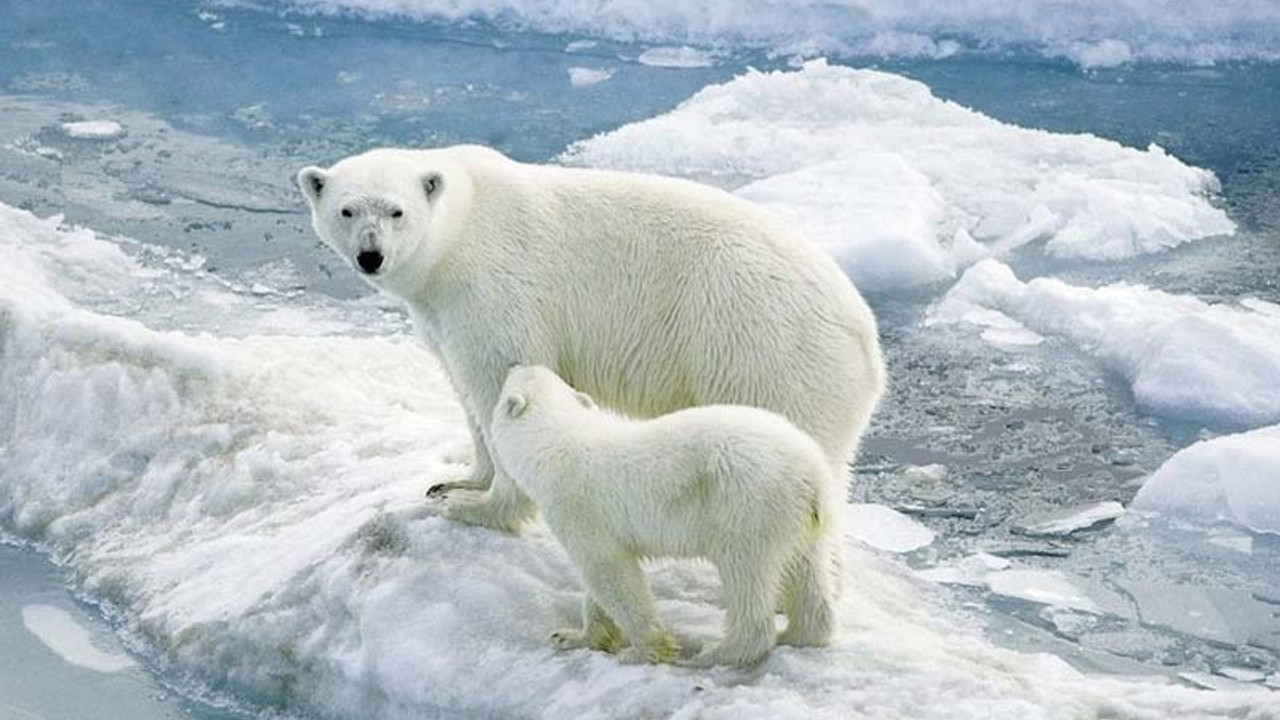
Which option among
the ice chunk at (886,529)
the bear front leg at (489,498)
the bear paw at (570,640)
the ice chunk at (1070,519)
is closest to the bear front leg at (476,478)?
the bear front leg at (489,498)

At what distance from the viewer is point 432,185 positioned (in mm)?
4586

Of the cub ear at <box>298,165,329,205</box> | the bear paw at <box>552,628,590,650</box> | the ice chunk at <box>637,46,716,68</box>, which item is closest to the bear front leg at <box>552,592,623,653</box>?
the bear paw at <box>552,628,590,650</box>

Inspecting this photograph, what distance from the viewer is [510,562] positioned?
482cm

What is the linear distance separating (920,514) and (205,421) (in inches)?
97.1

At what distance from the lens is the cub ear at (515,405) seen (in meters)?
4.39

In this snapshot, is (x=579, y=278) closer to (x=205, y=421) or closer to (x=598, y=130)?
(x=205, y=421)

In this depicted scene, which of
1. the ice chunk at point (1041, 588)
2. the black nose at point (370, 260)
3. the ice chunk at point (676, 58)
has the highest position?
the black nose at point (370, 260)

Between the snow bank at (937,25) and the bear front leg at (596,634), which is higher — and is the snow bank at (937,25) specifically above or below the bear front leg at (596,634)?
above

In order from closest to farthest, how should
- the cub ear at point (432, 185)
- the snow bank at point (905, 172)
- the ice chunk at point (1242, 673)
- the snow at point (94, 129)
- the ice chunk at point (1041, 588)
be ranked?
the cub ear at point (432, 185), the ice chunk at point (1242, 673), the ice chunk at point (1041, 588), the snow bank at point (905, 172), the snow at point (94, 129)

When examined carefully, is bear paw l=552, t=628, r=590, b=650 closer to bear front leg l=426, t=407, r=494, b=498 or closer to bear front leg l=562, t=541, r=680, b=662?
bear front leg l=562, t=541, r=680, b=662

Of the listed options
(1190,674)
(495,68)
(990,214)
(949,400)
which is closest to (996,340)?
(949,400)

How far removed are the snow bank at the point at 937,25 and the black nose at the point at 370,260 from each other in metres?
8.62

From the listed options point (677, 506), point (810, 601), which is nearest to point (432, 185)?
point (677, 506)

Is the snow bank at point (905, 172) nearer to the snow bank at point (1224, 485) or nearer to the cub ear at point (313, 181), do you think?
the snow bank at point (1224, 485)
